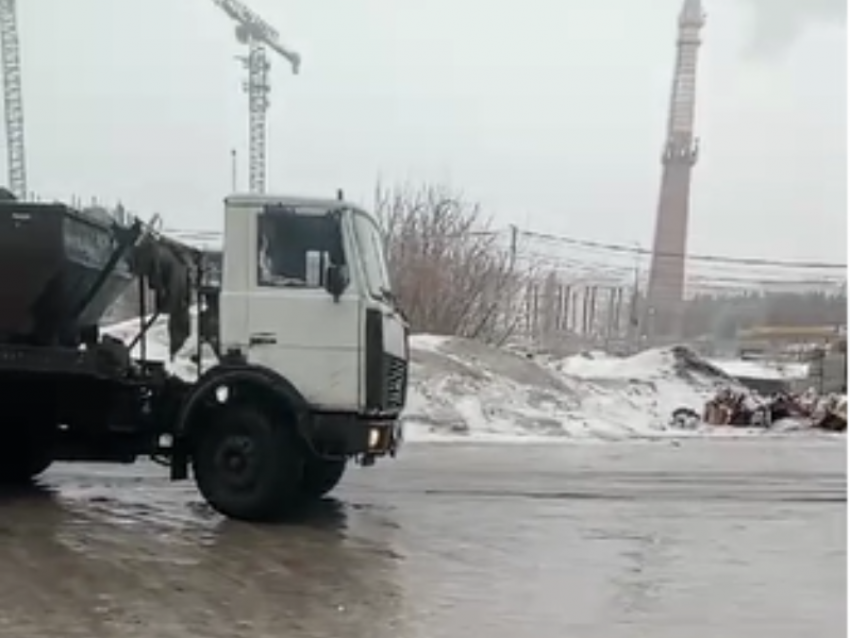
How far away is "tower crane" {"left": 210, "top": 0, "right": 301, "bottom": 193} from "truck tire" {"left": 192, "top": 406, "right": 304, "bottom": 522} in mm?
46491

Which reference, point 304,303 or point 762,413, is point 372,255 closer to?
point 304,303

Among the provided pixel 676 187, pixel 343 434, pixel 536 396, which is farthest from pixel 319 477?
pixel 676 187

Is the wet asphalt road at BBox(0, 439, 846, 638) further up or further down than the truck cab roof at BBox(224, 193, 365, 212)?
further down

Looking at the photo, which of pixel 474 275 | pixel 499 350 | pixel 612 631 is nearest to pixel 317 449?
pixel 612 631

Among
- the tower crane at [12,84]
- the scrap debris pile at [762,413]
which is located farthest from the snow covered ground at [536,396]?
the tower crane at [12,84]

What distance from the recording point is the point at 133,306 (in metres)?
11.5

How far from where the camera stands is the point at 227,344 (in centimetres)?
1005

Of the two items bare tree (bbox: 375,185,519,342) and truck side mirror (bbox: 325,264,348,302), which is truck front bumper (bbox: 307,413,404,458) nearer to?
truck side mirror (bbox: 325,264,348,302)

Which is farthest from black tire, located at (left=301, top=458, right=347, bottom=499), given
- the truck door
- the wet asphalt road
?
the truck door

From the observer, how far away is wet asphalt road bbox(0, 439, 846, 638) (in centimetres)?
704

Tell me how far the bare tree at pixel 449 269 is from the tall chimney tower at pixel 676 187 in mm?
12938

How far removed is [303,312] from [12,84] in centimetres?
4707

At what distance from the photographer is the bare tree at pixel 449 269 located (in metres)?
34.9

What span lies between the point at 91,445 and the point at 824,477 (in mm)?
9771
